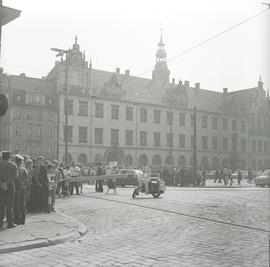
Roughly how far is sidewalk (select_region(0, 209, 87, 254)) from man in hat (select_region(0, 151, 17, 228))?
14.8 inches

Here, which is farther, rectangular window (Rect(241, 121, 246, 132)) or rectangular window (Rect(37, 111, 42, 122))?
rectangular window (Rect(241, 121, 246, 132))

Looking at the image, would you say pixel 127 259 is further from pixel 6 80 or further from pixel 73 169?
pixel 6 80

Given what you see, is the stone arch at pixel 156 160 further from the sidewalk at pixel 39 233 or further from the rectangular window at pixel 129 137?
the sidewalk at pixel 39 233

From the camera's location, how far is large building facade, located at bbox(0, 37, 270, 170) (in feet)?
199

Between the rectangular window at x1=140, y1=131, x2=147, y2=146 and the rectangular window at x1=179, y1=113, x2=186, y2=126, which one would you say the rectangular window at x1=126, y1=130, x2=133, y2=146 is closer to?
the rectangular window at x1=140, y1=131, x2=147, y2=146

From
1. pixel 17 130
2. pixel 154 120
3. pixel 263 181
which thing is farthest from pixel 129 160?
pixel 263 181

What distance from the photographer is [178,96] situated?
75.2 m

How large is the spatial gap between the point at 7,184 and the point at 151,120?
59.6 meters

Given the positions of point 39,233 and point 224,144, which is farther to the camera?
point 224,144

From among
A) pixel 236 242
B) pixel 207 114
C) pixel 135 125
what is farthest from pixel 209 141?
pixel 236 242

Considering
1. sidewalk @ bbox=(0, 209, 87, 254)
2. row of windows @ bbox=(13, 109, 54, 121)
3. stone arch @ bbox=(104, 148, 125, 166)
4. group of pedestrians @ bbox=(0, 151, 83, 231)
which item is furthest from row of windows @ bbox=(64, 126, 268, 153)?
sidewalk @ bbox=(0, 209, 87, 254)

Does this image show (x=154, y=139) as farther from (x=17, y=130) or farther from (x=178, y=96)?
(x=17, y=130)

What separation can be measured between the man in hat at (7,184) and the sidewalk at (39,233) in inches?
14.8

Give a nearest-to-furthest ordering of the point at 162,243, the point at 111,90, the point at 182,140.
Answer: the point at 162,243 < the point at 111,90 < the point at 182,140
